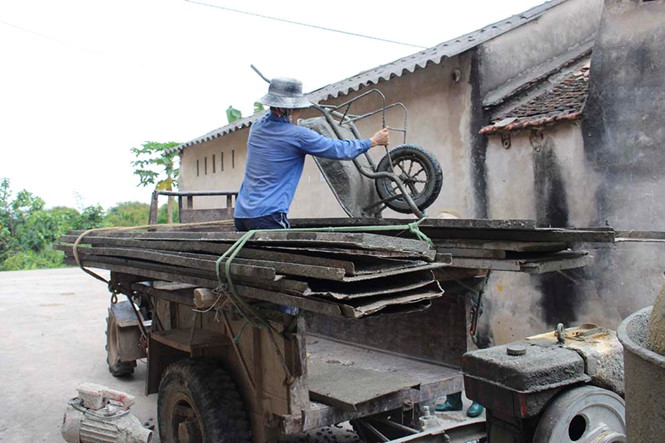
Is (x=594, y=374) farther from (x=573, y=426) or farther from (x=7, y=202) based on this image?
(x=7, y=202)

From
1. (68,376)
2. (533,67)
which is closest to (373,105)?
(533,67)

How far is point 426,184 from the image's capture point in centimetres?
500

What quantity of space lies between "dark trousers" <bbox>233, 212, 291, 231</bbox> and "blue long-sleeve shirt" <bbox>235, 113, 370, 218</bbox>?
1.2 inches

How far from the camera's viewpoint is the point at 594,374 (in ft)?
10.5

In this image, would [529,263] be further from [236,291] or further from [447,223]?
[236,291]

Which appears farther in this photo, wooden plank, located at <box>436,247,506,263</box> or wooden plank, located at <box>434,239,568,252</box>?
wooden plank, located at <box>436,247,506,263</box>

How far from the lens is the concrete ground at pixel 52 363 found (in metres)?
5.50

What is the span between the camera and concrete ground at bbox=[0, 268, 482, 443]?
5.50 meters

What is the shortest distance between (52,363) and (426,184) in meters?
5.65

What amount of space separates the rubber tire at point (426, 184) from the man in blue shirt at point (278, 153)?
2.65ft

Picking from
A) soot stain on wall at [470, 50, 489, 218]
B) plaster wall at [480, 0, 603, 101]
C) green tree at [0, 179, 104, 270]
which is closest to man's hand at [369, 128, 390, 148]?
soot stain on wall at [470, 50, 489, 218]

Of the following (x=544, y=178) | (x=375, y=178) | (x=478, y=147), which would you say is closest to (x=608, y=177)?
(x=544, y=178)

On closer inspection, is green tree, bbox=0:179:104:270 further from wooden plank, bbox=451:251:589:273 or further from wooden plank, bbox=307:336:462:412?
wooden plank, bbox=451:251:589:273

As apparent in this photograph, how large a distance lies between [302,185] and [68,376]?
18.3 feet
